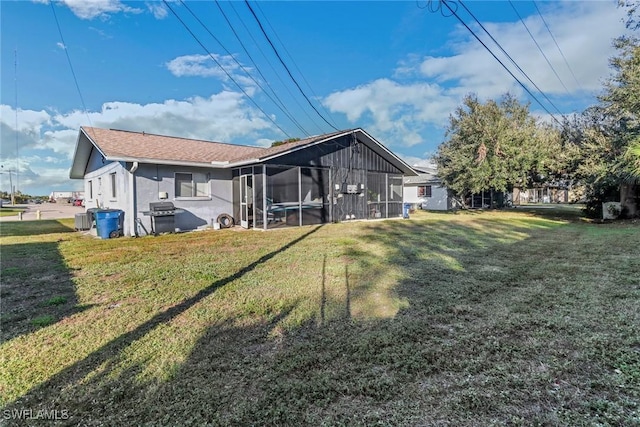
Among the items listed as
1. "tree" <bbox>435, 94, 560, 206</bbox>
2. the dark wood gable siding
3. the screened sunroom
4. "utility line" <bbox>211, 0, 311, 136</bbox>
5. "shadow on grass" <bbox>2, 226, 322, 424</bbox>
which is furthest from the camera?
"tree" <bbox>435, 94, 560, 206</bbox>

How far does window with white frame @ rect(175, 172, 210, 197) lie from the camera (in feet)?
40.1

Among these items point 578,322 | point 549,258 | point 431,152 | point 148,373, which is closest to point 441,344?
point 578,322

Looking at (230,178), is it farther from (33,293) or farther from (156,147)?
(33,293)

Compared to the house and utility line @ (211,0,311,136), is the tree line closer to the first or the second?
the house

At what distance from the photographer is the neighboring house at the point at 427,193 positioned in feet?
90.5

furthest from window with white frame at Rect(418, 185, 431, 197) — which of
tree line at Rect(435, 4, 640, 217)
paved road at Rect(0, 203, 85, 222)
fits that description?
paved road at Rect(0, 203, 85, 222)

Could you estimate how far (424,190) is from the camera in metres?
28.8

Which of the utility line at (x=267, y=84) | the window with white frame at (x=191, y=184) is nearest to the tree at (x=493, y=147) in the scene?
the utility line at (x=267, y=84)

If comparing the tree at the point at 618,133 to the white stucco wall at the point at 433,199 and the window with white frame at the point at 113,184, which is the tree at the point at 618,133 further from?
the window with white frame at the point at 113,184

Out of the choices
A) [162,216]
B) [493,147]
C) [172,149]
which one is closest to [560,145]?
[493,147]

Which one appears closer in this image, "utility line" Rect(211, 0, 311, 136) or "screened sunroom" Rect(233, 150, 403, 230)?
"utility line" Rect(211, 0, 311, 136)

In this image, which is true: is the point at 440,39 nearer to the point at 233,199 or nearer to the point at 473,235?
the point at 473,235

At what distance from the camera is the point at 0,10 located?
6582mm

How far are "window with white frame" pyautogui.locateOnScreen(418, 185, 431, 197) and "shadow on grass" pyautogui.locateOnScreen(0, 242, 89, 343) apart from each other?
85.8ft
